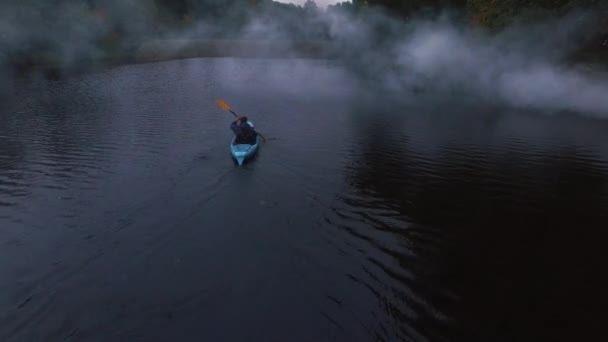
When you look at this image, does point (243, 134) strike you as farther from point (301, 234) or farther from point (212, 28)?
point (212, 28)

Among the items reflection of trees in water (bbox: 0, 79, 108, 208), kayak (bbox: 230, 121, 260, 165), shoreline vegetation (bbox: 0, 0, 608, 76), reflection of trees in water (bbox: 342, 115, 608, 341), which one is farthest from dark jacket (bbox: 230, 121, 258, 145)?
shoreline vegetation (bbox: 0, 0, 608, 76)

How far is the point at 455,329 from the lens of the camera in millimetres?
11594

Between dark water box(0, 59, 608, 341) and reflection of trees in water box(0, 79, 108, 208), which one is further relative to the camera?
reflection of trees in water box(0, 79, 108, 208)

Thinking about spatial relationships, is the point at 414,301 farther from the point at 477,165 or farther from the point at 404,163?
the point at 477,165

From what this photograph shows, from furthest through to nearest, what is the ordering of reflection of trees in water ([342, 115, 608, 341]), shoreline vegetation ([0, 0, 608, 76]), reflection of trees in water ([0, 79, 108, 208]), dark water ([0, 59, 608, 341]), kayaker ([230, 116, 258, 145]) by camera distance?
1. shoreline vegetation ([0, 0, 608, 76])
2. kayaker ([230, 116, 258, 145])
3. reflection of trees in water ([0, 79, 108, 208])
4. reflection of trees in water ([342, 115, 608, 341])
5. dark water ([0, 59, 608, 341])

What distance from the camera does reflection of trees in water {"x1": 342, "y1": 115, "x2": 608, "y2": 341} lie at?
12.4 m

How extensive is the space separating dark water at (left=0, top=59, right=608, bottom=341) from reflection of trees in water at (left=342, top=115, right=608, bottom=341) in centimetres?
9

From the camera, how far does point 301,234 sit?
655 inches

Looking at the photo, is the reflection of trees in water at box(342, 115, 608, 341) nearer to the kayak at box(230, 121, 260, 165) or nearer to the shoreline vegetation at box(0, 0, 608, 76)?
the kayak at box(230, 121, 260, 165)

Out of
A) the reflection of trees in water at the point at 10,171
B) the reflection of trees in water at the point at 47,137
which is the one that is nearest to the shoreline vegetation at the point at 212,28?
the reflection of trees in water at the point at 47,137

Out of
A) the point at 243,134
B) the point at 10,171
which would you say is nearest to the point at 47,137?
the point at 10,171

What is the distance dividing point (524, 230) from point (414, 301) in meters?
8.47

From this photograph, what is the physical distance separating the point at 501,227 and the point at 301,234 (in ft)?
32.0

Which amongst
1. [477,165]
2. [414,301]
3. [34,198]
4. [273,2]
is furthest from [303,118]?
[273,2]
